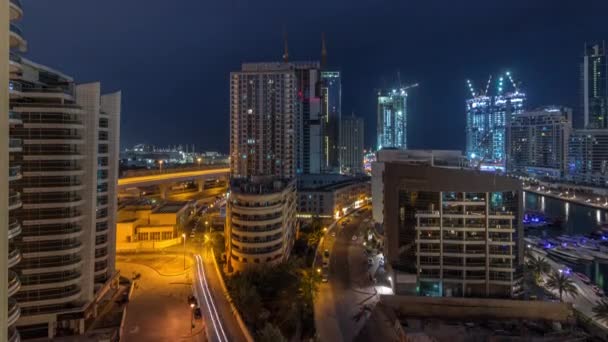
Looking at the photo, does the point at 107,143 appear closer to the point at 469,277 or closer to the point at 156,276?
the point at 156,276

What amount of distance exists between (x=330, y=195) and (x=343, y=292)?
16.7 m

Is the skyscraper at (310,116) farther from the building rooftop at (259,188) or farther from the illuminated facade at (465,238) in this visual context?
the illuminated facade at (465,238)

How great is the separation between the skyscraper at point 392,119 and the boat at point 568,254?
75.2 metres

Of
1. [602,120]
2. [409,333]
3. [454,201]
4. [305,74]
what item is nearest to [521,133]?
[602,120]

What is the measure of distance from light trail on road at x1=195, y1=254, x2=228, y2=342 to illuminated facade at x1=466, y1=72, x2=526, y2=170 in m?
82.4

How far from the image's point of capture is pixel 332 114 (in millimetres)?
74375

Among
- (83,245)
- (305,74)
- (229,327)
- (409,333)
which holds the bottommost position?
(409,333)

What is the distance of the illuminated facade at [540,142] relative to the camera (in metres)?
70.6

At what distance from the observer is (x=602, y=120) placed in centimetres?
8044

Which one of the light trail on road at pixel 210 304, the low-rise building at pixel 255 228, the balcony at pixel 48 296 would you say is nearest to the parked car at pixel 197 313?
the light trail on road at pixel 210 304

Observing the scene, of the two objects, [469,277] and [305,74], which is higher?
[305,74]

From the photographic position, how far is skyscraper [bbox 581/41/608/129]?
8062cm

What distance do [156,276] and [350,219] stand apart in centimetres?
2161

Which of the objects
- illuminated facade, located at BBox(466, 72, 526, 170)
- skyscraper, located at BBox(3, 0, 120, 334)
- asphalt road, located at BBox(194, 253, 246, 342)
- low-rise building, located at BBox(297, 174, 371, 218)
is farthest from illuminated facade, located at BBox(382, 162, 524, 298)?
illuminated facade, located at BBox(466, 72, 526, 170)
